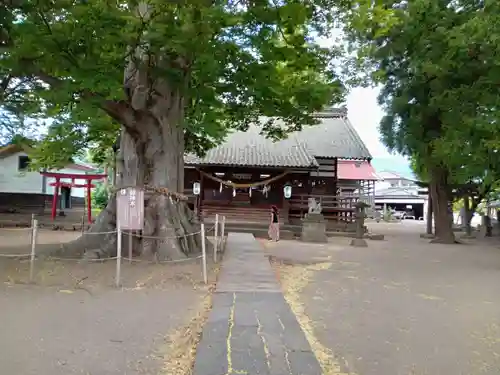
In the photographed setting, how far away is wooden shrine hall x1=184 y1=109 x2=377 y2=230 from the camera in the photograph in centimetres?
2288

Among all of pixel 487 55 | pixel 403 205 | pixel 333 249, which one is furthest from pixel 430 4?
pixel 403 205

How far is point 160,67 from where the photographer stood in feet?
32.8

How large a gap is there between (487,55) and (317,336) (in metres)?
10.7

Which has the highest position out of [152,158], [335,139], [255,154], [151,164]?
[335,139]

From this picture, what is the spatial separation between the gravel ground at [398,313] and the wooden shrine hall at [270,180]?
9.97 metres

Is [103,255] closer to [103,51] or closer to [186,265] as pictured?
[186,265]

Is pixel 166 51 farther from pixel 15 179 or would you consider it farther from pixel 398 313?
pixel 15 179

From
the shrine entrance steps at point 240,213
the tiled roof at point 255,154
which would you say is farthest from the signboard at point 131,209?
the shrine entrance steps at point 240,213

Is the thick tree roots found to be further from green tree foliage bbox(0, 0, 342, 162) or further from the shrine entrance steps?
the shrine entrance steps

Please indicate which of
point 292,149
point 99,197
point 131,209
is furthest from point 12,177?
point 131,209

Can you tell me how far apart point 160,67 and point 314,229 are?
Answer: 11.3 meters

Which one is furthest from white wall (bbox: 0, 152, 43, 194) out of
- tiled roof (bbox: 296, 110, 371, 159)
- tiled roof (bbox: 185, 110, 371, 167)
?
tiled roof (bbox: 296, 110, 371, 159)

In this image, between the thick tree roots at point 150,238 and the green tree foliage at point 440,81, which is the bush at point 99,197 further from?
the thick tree roots at point 150,238

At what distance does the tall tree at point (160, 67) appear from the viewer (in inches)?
308
